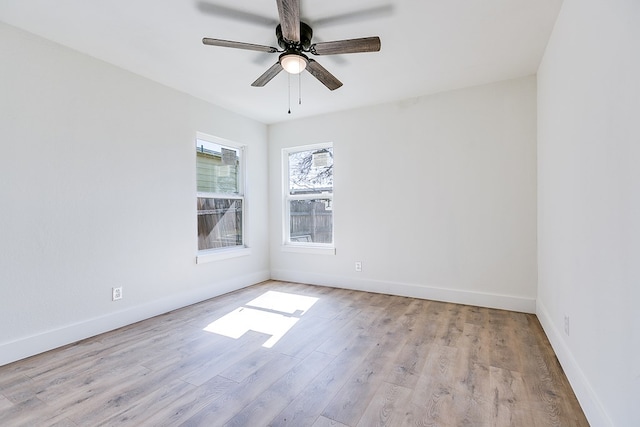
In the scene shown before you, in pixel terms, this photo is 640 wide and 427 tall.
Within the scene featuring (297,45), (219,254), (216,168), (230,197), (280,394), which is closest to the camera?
(280,394)

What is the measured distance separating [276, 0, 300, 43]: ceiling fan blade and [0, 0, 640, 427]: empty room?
0.5 inches

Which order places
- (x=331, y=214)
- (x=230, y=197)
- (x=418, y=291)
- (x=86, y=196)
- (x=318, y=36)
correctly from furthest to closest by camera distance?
(x=331, y=214), (x=230, y=197), (x=418, y=291), (x=86, y=196), (x=318, y=36)

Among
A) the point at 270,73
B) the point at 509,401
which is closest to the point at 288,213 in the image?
the point at 270,73

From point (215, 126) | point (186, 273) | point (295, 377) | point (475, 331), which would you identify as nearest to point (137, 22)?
point (215, 126)

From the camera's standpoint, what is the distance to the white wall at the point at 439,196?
3207 millimetres

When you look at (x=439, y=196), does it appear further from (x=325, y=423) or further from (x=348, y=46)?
(x=325, y=423)

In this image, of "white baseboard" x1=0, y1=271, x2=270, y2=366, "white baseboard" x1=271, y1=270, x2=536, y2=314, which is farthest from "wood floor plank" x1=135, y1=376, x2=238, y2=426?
"white baseboard" x1=271, y1=270, x2=536, y2=314

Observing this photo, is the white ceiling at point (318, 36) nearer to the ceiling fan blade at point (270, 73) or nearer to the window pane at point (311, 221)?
the ceiling fan blade at point (270, 73)

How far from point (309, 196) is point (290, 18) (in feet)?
9.41

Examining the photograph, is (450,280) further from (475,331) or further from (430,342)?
(430,342)

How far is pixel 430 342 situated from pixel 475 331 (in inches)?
21.0

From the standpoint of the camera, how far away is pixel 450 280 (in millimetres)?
3559

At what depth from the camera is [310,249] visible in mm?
4516

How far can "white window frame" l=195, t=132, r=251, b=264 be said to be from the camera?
12.5 ft
